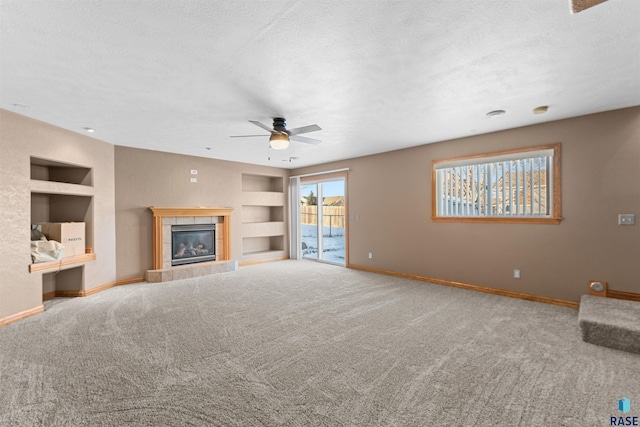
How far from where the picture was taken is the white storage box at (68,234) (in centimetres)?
420

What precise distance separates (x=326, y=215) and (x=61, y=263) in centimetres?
618

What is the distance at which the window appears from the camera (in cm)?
401

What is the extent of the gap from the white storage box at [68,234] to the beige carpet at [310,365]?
860mm

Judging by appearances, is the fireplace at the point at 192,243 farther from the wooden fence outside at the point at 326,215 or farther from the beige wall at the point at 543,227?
the beige wall at the point at 543,227

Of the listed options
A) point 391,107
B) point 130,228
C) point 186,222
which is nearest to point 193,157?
point 186,222

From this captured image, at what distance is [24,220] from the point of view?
11.8ft

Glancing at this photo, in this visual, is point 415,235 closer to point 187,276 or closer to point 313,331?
point 313,331

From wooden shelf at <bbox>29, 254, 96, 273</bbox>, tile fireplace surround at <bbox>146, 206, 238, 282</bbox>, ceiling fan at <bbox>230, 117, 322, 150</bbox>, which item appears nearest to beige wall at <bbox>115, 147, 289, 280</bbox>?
tile fireplace surround at <bbox>146, 206, 238, 282</bbox>

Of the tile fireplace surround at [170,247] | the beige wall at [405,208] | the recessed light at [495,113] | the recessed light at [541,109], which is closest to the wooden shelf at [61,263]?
the beige wall at [405,208]

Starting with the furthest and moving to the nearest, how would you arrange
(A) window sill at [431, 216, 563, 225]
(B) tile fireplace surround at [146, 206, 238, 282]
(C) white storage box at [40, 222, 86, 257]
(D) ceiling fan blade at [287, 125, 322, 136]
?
(B) tile fireplace surround at [146, 206, 238, 282], (C) white storage box at [40, 222, 86, 257], (A) window sill at [431, 216, 563, 225], (D) ceiling fan blade at [287, 125, 322, 136]

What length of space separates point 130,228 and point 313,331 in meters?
4.35

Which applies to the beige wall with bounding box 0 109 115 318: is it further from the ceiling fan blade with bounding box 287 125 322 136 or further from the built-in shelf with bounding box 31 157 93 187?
the ceiling fan blade with bounding box 287 125 322 136

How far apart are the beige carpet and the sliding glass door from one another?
11.6 ft

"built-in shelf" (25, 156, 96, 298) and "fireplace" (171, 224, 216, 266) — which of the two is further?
"fireplace" (171, 224, 216, 266)
